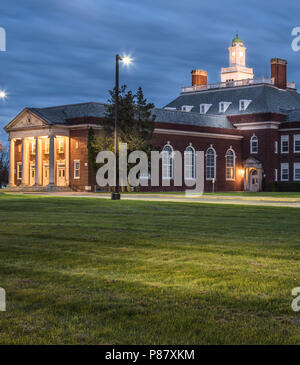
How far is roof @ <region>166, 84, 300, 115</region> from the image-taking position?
253 ft

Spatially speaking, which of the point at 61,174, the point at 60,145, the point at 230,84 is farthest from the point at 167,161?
the point at 230,84

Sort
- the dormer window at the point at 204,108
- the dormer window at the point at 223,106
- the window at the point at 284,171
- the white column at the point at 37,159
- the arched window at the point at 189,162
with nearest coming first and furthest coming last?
the white column at the point at 37,159 → the arched window at the point at 189,162 → the window at the point at 284,171 → the dormer window at the point at 223,106 → the dormer window at the point at 204,108

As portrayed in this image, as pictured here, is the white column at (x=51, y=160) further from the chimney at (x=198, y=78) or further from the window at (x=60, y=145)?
the chimney at (x=198, y=78)

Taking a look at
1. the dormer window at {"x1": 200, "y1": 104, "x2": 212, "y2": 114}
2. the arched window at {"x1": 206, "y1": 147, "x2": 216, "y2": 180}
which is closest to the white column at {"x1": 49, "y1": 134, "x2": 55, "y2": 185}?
the arched window at {"x1": 206, "y1": 147, "x2": 216, "y2": 180}

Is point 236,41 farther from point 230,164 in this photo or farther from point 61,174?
point 61,174

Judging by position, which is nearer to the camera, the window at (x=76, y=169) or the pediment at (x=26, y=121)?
the window at (x=76, y=169)

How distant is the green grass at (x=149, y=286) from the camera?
19.3 ft

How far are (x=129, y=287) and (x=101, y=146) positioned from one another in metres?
49.1

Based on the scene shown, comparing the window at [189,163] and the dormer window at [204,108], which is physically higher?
the dormer window at [204,108]

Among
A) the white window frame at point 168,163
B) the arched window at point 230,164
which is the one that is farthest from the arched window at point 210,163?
the white window frame at point 168,163

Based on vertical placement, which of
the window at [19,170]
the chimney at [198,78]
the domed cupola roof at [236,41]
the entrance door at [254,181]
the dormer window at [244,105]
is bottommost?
the entrance door at [254,181]

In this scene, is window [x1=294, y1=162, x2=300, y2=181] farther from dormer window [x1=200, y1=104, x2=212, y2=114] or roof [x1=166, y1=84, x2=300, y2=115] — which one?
dormer window [x1=200, y1=104, x2=212, y2=114]

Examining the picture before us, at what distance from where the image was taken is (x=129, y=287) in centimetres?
787
